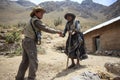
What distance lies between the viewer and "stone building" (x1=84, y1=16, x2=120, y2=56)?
46.7 feet

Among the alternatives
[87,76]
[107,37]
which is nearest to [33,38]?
[87,76]

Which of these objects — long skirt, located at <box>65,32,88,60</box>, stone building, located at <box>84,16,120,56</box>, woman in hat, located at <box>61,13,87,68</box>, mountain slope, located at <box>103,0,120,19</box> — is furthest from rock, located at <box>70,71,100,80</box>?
mountain slope, located at <box>103,0,120,19</box>

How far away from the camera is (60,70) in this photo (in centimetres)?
777

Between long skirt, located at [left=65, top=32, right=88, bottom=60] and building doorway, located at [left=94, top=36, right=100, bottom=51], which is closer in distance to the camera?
long skirt, located at [left=65, top=32, right=88, bottom=60]

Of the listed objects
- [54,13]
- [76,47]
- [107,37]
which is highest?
[54,13]

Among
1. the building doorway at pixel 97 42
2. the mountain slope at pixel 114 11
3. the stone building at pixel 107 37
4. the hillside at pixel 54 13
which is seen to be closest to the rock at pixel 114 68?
the stone building at pixel 107 37

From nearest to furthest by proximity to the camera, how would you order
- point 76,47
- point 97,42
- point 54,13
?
point 76,47 → point 97,42 → point 54,13

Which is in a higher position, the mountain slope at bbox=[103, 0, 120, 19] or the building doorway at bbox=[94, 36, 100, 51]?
the mountain slope at bbox=[103, 0, 120, 19]

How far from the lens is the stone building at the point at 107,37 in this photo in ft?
46.7

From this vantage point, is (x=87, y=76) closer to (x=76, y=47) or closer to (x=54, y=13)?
(x=76, y=47)

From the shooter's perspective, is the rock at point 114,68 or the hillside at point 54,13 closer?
the rock at point 114,68

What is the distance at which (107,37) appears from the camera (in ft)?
50.6

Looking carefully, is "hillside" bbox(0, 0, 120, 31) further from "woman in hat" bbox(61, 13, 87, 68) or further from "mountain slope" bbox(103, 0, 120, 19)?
"woman in hat" bbox(61, 13, 87, 68)

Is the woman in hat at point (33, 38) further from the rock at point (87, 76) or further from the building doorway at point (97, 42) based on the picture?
the building doorway at point (97, 42)
